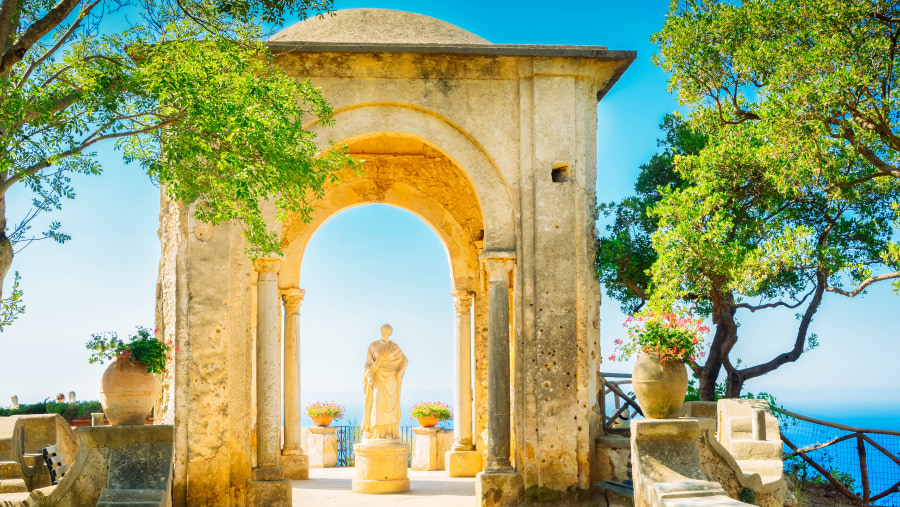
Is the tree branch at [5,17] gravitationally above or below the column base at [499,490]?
above

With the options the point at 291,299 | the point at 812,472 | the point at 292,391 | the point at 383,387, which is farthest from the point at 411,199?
the point at 812,472

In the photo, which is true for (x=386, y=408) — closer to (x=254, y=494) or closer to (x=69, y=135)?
(x=254, y=494)

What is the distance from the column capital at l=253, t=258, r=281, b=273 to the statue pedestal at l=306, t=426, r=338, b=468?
6.46 meters

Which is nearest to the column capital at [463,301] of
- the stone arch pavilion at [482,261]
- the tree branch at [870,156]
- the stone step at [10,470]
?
the stone arch pavilion at [482,261]

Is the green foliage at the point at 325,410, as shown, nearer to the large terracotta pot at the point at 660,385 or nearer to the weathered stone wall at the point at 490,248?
the weathered stone wall at the point at 490,248

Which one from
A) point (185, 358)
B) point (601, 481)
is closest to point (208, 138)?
point (185, 358)

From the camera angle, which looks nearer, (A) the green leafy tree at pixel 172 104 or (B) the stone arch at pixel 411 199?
(A) the green leafy tree at pixel 172 104

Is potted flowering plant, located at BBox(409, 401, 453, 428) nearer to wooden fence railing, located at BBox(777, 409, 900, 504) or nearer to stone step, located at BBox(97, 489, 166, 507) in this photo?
wooden fence railing, located at BBox(777, 409, 900, 504)

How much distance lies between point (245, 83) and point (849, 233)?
31.9ft

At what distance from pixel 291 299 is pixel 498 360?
544 cm

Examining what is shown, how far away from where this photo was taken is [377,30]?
12789 millimetres

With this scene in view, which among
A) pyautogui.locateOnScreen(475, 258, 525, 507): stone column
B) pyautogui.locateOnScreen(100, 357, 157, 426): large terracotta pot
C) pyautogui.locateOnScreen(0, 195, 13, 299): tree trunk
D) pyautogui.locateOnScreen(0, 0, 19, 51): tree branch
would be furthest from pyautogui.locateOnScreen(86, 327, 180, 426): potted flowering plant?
pyautogui.locateOnScreen(475, 258, 525, 507): stone column

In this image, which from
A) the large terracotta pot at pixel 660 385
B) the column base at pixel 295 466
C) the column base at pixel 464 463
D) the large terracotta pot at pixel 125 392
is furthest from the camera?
the column base at pixel 464 463

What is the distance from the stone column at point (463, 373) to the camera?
1575cm
